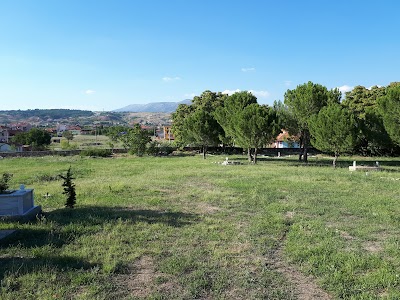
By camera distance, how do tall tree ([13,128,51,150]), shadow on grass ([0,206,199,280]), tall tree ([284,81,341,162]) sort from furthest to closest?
tall tree ([13,128,51,150]) → tall tree ([284,81,341,162]) → shadow on grass ([0,206,199,280])

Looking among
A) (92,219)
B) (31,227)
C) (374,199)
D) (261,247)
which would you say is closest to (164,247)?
(261,247)

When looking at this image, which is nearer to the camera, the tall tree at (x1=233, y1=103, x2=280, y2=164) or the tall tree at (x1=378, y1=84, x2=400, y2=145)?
the tall tree at (x1=378, y1=84, x2=400, y2=145)

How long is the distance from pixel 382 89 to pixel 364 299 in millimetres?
43388

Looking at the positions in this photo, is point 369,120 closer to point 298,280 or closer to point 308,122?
point 308,122

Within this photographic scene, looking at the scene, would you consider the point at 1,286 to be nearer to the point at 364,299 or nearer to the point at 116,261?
the point at 116,261

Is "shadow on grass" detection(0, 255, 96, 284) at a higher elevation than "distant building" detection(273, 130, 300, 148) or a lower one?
lower

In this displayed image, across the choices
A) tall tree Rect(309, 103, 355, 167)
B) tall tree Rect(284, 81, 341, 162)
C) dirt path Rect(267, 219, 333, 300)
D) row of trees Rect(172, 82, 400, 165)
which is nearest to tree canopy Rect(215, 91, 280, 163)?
row of trees Rect(172, 82, 400, 165)

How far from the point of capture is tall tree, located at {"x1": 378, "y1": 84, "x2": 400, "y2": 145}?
29.7 m

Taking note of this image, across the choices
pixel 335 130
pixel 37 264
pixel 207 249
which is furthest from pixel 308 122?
pixel 37 264

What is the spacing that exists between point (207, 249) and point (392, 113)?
28196 millimetres

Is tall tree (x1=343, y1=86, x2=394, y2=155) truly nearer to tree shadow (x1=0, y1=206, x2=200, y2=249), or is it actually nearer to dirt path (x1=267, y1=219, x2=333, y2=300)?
tree shadow (x1=0, y1=206, x2=200, y2=249)

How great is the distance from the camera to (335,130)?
27.9m

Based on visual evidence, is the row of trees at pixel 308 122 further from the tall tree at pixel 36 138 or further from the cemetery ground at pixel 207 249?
the tall tree at pixel 36 138

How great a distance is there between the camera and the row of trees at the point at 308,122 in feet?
93.1
